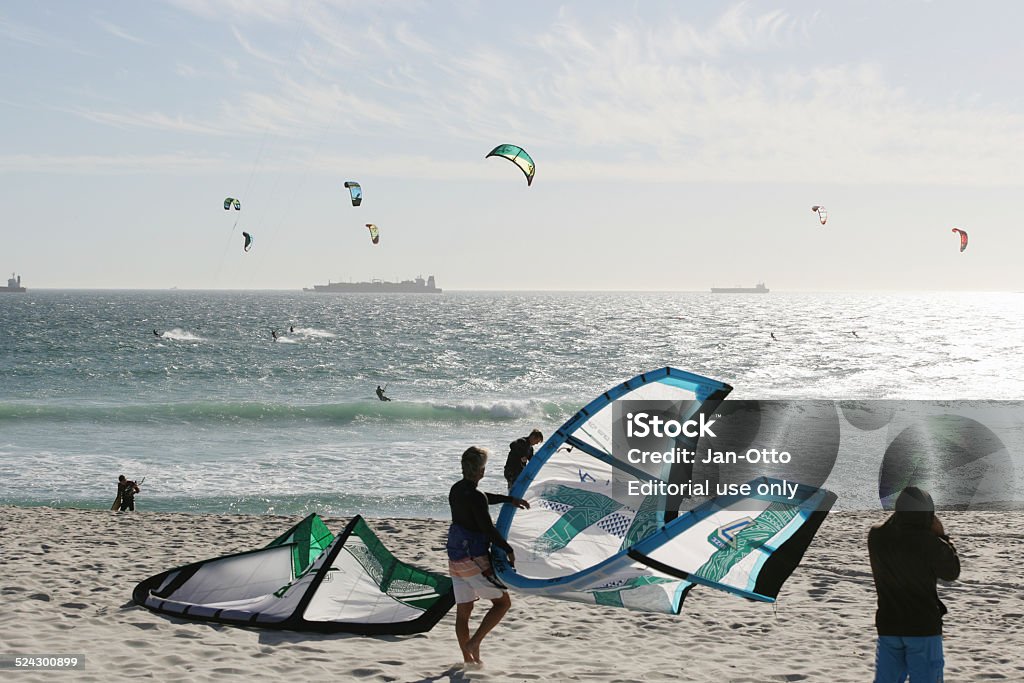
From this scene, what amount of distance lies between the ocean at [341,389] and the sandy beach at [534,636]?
6.46m

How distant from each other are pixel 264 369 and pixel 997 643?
1730 inches

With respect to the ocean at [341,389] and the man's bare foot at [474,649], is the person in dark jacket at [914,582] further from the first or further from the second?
the ocean at [341,389]

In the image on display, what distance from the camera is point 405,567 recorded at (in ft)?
22.1

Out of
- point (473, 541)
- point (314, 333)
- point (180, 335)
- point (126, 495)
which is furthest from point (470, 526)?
point (314, 333)

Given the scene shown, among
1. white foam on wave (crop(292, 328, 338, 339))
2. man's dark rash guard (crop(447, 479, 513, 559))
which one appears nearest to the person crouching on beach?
man's dark rash guard (crop(447, 479, 513, 559))

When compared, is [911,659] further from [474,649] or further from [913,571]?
[474,649]

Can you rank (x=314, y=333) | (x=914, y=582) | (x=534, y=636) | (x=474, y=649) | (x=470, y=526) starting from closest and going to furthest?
(x=914, y=582) < (x=470, y=526) < (x=474, y=649) < (x=534, y=636) < (x=314, y=333)

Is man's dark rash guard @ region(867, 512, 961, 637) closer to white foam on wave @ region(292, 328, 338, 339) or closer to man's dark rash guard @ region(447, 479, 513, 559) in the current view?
man's dark rash guard @ region(447, 479, 513, 559)

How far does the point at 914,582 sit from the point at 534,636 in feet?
10.6

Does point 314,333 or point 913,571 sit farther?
point 314,333

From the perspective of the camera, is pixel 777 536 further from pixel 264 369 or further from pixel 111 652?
pixel 264 369

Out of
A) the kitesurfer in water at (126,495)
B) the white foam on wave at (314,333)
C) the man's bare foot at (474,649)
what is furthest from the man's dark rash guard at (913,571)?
the white foam on wave at (314,333)

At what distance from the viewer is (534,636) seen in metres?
6.39

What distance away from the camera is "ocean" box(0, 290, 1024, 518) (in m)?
16.7
